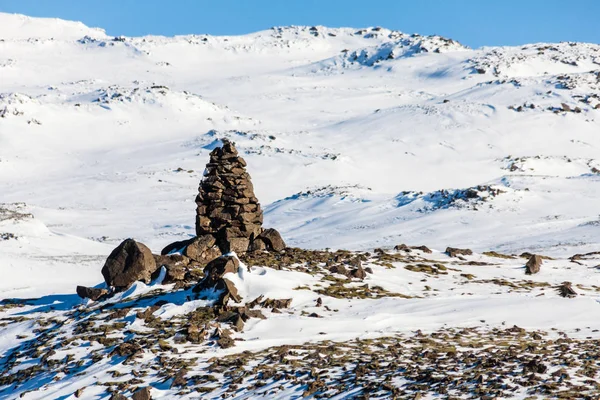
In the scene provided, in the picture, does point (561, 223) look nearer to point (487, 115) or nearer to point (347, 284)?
point (347, 284)

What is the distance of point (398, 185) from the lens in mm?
60625

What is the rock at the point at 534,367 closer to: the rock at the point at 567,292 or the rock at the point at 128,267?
the rock at the point at 567,292

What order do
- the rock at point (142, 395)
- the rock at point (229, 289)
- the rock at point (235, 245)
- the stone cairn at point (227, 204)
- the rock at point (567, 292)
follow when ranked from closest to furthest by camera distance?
the rock at point (142, 395) < the rock at point (229, 289) < the rock at point (567, 292) < the rock at point (235, 245) < the stone cairn at point (227, 204)

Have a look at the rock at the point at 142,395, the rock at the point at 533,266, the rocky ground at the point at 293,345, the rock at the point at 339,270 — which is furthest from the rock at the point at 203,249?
the rock at the point at 533,266

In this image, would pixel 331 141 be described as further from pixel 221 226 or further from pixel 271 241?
pixel 271 241

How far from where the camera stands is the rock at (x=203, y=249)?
1888cm

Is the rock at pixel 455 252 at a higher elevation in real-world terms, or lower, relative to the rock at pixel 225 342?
lower

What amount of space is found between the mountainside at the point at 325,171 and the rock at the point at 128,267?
0.89 metres

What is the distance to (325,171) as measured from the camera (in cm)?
6400

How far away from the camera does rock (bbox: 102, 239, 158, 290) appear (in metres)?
16.8

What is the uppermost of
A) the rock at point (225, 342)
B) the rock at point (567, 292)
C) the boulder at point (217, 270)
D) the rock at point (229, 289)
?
the boulder at point (217, 270)

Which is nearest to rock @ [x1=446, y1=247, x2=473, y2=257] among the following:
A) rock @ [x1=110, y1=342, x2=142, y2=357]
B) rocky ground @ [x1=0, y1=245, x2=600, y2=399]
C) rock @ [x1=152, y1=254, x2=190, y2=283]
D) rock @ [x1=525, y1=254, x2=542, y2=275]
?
rock @ [x1=525, y1=254, x2=542, y2=275]

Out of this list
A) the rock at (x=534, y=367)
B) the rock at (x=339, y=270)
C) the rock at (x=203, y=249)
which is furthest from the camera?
the rock at (x=203, y=249)

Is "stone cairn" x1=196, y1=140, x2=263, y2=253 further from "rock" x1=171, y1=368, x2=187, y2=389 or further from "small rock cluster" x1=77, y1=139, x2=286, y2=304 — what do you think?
"rock" x1=171, y1=368, x2=187, y2=389
